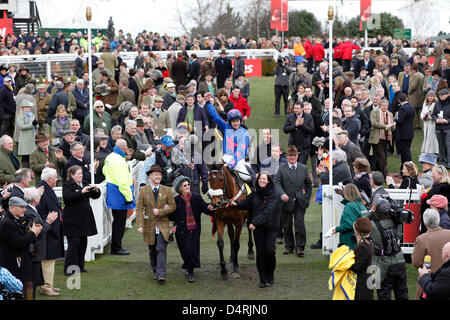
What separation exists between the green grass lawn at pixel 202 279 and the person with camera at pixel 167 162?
123 centimetres

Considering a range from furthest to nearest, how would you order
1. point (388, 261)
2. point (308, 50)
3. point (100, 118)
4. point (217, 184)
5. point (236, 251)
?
point (308, 50) < point (100, 118) < point (236, 251) < point (217, 184) < point (388, 261)

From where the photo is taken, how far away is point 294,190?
41.0ft

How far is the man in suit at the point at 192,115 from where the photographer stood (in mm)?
17438

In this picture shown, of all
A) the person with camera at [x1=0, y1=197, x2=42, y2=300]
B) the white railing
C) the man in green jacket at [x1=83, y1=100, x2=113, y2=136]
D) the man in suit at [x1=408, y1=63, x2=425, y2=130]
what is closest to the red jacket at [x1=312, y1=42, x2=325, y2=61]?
the man in suit at [x1=408, y1=63, x2=425, y2=130]

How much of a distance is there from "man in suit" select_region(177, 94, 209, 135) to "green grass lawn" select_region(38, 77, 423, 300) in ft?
13.6

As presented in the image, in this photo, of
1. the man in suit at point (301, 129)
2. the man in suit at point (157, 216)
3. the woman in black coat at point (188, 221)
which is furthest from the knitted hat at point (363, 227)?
the man in suit at point (301, 129)

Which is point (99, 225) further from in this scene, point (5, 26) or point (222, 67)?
point (5, 26)

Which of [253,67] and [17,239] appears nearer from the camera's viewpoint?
[17,239]

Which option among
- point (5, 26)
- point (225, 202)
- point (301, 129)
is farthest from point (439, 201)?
point (5, 26)

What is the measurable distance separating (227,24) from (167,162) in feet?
169

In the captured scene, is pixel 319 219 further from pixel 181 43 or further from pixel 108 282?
pixel 181 43

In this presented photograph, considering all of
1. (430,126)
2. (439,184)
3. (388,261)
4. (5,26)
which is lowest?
(388,261)

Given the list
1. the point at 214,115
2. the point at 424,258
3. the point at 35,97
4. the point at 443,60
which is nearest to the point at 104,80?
the point at 35,97

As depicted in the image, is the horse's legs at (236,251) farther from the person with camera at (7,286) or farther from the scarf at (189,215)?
the person with camera at (7,286)
